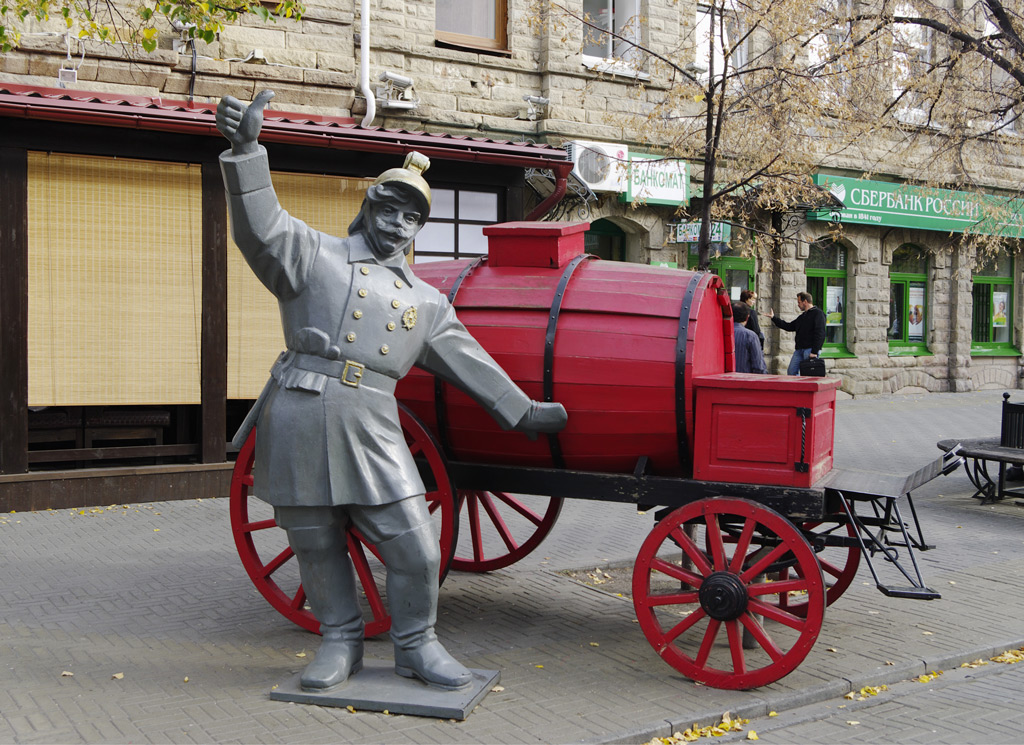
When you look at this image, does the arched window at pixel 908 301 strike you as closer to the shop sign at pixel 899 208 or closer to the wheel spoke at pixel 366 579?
the shop sign at pixel 899 208

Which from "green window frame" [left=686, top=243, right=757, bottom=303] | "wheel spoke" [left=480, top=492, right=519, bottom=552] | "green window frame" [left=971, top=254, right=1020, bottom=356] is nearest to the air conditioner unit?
"green window frame" [left=686, top=243, right=757, bottom=303]

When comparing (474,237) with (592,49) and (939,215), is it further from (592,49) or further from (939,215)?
(939,215)

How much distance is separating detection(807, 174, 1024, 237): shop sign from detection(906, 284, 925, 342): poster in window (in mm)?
1270

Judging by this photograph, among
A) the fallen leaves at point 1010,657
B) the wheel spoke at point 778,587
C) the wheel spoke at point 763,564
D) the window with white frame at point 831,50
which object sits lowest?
the fallen leaves at point 1010,657

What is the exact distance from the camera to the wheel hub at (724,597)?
4543 mm

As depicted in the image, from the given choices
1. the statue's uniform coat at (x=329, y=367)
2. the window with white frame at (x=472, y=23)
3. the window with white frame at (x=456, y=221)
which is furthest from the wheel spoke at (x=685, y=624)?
the window with white frame at (x=472, y=23)

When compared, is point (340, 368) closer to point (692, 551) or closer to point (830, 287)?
point (692, 551)

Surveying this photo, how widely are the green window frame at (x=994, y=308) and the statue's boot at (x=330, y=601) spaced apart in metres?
18.7

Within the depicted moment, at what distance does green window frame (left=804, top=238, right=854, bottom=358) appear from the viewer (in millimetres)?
17734

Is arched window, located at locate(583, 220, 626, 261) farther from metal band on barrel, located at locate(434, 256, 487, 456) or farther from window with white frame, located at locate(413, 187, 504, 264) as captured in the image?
metal band on barrel, located at locate(434, 256, 487, 456)

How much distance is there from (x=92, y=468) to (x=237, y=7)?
13.5 feet

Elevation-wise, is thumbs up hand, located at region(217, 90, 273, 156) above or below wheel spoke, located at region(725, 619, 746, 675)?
above

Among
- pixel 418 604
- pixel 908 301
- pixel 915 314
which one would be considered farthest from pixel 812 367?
pixel 418 604

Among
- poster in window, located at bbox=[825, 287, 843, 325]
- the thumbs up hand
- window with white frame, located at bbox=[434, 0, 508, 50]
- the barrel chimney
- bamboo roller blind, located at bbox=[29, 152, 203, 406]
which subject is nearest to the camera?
the thumbs up hand
